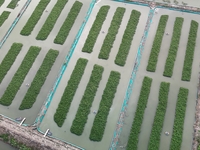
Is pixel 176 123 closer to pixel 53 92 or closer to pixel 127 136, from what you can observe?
pixel 127 136

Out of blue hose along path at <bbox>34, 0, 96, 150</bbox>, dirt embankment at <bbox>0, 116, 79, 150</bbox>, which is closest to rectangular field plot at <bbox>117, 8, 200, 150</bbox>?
dirt embankment at <bbox>0, 116, 79, 150</bbox>

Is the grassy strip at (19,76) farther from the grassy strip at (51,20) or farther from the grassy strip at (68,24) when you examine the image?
the grassy strip at (68,24)

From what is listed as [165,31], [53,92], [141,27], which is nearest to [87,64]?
[53,92]

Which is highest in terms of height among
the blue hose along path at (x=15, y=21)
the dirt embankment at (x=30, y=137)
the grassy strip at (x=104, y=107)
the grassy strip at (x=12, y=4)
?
the grassy strip at (x=12, y=4)

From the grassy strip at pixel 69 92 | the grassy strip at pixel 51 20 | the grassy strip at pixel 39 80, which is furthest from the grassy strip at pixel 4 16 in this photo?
the grassy strip at pixel 69 92

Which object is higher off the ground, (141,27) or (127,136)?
(141,27)
